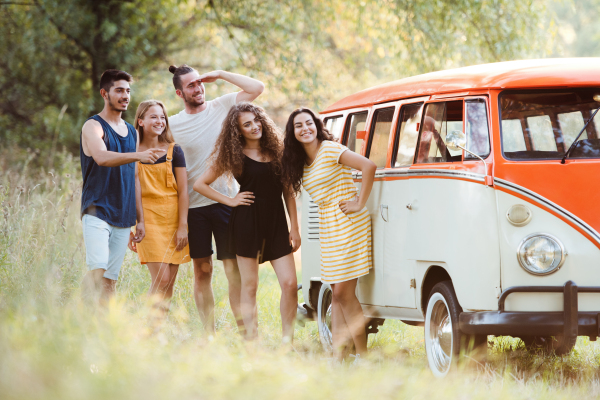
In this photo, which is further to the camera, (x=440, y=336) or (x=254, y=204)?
(x=254, y=204)

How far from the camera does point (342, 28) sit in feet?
56.5

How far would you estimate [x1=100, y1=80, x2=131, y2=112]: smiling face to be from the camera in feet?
18.7

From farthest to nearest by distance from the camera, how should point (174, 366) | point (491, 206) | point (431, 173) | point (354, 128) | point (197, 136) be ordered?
1. point (354, 128)
2. point (197, 136)
3. point (431, 173)
4. point (491, 206)
5. point (174, 366)

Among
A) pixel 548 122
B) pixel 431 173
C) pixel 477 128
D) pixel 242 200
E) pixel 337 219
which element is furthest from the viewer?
pixel 242 200

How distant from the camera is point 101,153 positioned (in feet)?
17.7

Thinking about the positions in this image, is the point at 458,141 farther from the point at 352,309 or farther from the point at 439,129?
the point at 352,309

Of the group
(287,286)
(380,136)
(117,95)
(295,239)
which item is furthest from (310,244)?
(117,95)

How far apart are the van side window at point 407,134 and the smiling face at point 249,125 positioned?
1.13 meters

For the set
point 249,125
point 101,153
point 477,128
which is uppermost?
point 249,125

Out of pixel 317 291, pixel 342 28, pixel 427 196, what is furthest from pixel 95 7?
pixel 427 196

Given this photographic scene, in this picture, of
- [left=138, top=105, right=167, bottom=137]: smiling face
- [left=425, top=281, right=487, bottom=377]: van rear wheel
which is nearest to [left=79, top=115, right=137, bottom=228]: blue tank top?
[left=138, top=105, right=167, bottom=137]: smiling face

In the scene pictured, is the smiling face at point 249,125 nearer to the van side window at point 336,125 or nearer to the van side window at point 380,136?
the van side window at point 380,136

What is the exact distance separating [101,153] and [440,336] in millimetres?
2812

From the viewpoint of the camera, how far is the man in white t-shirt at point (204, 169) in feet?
21.4
